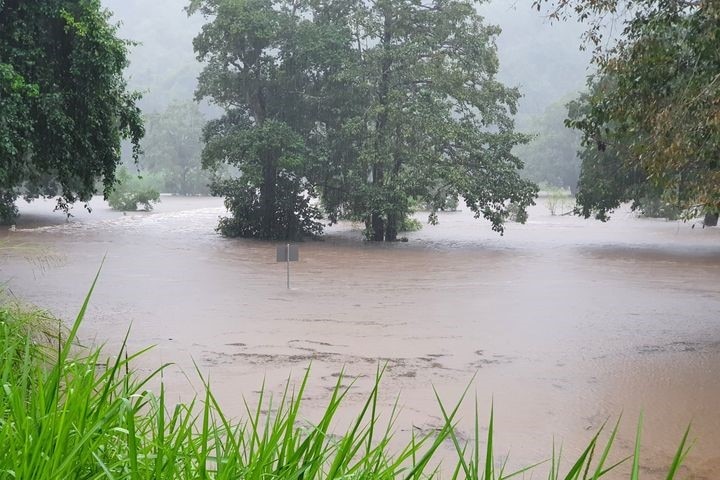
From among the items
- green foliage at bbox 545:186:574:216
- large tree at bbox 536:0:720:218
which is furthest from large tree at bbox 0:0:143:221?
green foliage at bbox 545:186:574:216

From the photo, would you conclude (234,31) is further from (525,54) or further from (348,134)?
(525,54)

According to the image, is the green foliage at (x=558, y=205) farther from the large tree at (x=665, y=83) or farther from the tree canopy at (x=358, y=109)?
the large tree at (x=665, y=83)

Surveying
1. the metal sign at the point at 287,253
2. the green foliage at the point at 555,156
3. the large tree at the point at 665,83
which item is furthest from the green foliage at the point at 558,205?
the large tree at the point at 665,83

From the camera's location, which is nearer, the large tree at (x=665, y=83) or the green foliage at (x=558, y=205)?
the large tree at (x=665, y=83)

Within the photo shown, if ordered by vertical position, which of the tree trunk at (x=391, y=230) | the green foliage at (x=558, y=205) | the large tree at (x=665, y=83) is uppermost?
the large tree at (x=665, y=83)

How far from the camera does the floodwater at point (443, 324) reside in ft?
32.4

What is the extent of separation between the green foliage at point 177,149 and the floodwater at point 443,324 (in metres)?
52.7

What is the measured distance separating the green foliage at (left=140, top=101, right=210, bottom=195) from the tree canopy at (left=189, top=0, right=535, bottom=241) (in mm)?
49822

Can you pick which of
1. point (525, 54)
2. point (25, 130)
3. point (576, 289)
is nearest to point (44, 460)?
point (25, 130)

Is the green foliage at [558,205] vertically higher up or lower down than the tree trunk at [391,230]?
higher up

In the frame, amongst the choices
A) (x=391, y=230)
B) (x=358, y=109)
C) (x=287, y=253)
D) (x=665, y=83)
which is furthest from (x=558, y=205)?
(x=665, y=83)

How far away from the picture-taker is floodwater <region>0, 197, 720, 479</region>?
9.87 m

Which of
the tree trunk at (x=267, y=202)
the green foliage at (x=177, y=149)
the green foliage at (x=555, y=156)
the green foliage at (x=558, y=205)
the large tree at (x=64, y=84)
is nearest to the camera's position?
the large tree at (x=64, y=84)

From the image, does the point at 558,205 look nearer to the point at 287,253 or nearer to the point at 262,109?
the point at 262,109
